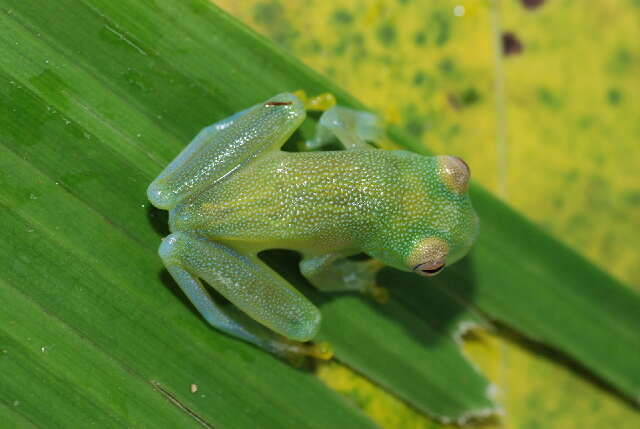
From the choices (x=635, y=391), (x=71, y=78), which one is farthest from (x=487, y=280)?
(x=71, y=78)

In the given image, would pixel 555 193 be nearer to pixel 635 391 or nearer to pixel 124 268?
pixel 635 391

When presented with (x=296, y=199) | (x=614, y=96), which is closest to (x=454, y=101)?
(x=614, y=96)

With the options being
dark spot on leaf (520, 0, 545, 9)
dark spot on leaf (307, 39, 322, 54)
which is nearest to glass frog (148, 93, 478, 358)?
dark spot on leaf (307, 39, 322, 54)

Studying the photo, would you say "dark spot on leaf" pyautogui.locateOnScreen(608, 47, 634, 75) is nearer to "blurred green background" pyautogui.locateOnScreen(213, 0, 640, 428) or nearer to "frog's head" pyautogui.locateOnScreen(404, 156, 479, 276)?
"blurred green background" pyautogui.locateOnScreen(213, 0, 640, 428)

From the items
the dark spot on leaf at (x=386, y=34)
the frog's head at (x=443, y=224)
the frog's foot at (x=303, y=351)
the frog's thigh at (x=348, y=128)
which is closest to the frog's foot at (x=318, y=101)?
the frog's thigh at (x=348, y=128)

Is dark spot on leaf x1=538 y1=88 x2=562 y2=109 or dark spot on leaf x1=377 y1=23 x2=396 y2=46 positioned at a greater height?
dark spot on leaf x1=377 y1=23 x2=396 y2=46

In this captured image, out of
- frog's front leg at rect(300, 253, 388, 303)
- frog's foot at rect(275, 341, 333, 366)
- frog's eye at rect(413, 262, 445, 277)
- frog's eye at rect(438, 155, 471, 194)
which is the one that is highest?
→ frog's eye at rect(438, 155, 471, 194)
